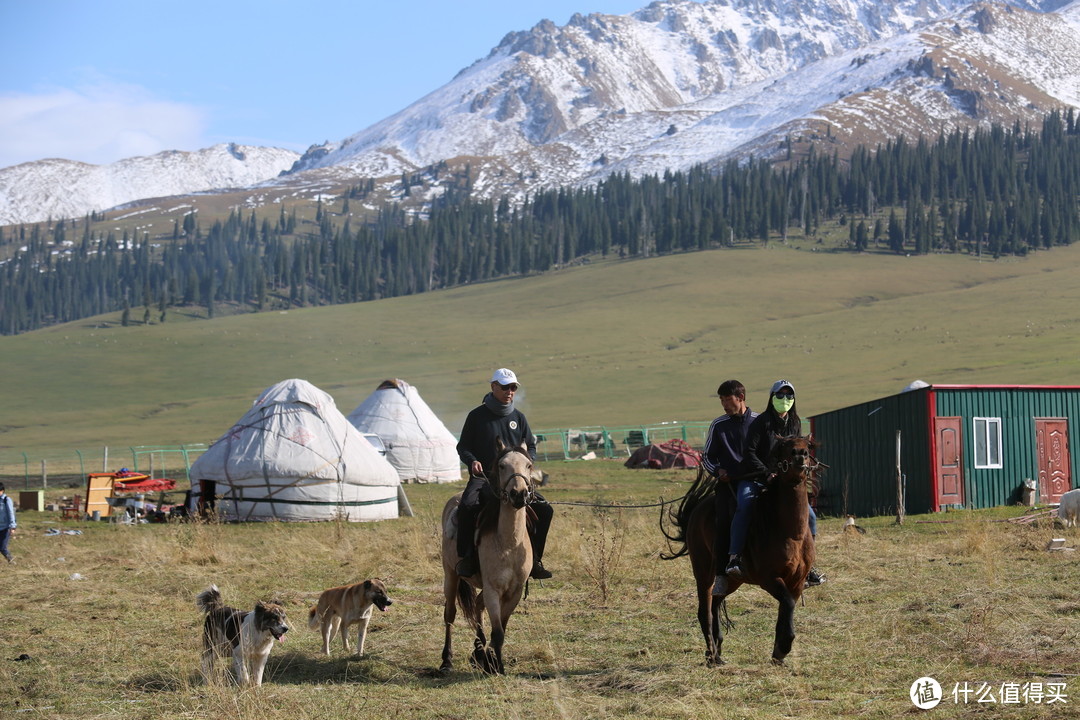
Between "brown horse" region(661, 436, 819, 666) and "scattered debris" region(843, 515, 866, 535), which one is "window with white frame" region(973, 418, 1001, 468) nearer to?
"scattered debris" region(843, 515, 866, 535)

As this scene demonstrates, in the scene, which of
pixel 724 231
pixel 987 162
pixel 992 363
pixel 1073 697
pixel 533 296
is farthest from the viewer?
pixel 987 162

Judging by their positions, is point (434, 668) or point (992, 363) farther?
point (992, 363)

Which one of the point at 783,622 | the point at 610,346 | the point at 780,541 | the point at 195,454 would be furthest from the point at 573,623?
the point at 610,346

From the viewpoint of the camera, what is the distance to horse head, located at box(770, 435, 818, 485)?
7.86 metres

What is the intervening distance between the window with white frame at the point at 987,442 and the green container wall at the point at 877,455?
1.34 meters

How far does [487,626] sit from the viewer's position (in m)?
11.4

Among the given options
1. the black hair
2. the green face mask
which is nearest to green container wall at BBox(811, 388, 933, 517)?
the black hair

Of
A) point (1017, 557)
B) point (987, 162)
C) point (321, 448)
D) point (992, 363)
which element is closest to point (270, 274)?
point (987, 162)

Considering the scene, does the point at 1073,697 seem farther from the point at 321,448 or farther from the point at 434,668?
the point at 321,448

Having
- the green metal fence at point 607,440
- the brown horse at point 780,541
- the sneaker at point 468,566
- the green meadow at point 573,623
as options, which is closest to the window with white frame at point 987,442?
the green meadow at point 573,623

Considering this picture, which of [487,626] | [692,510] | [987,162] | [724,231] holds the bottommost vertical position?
[487,626]

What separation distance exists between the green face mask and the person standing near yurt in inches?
74.7

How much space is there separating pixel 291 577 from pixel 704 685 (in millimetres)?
8294

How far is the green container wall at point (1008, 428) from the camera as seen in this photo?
24.8m
